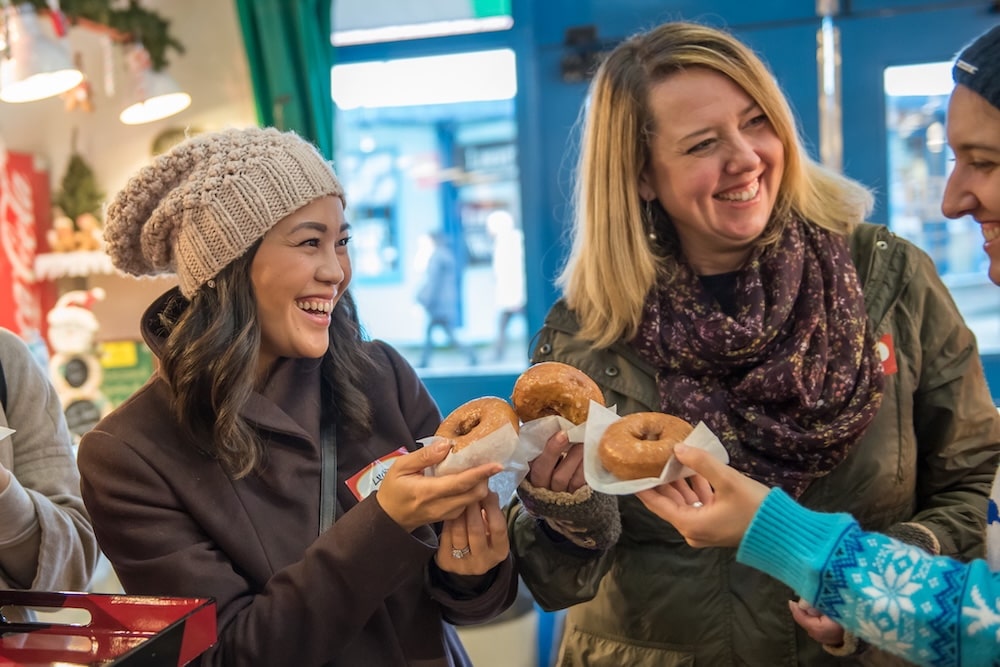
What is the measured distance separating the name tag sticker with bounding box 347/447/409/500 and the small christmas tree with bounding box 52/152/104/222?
3.56m

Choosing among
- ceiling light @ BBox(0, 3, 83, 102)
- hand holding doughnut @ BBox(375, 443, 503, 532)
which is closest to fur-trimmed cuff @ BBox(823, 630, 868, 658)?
hand holding doughnut @ BBox(375, 443, 503, 532)

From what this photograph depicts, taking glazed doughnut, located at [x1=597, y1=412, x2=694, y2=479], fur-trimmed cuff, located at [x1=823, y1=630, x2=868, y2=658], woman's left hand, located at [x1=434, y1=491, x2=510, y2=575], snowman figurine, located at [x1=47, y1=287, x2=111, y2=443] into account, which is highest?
glazed doughnut, located at [x1=597, y1=412, x2=694, y2=479]

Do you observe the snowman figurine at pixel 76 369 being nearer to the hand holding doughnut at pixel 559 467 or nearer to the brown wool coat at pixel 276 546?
the brown wool coat at pixel 276 546

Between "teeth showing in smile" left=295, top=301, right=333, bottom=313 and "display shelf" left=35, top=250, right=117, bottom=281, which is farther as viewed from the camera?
"display shelf" left=35, top=250, right=117, bottom=281

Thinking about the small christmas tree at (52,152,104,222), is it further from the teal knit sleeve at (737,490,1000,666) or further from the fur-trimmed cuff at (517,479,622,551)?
the teal knit sleeve at (737,490,1000,666)

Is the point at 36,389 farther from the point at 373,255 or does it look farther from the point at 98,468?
the point at 373,255

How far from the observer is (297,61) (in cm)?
429

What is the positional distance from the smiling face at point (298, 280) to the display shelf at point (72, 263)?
3.15 meters

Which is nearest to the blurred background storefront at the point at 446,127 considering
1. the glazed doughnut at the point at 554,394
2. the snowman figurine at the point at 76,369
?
the snowman figurine at the point at 76,369

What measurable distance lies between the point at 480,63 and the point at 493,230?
83 cm

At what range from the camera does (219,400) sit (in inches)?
63.3

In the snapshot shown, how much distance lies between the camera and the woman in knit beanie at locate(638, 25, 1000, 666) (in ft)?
3.57

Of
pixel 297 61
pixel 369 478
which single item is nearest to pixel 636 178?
pixel 369 478

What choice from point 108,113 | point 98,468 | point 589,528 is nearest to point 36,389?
point 98,468
